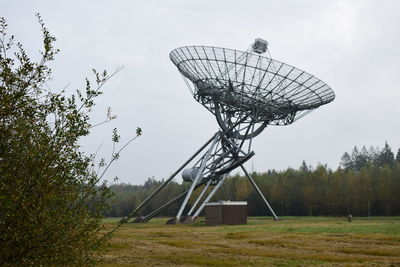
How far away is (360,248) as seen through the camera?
66.6ft

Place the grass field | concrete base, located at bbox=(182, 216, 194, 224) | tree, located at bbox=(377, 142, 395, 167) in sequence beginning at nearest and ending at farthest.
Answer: the grass field → concrete base, located at bbox=(182, 216, 194, 224) → tree, located at bbox=(377, 142, 395, 167)

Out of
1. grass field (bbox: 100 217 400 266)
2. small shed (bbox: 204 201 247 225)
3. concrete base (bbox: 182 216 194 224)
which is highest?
small shed (bbox: 204 201 247 225)

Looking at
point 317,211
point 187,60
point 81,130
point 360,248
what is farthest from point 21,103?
point 317,211

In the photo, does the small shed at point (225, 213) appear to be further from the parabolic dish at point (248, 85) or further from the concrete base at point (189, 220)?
the parabolic dish at point (248, 85)

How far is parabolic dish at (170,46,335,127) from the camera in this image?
3703 cm

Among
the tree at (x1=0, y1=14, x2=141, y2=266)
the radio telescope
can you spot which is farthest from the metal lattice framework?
the tree at (x1=0, y1=14, x2=141, y2=266)

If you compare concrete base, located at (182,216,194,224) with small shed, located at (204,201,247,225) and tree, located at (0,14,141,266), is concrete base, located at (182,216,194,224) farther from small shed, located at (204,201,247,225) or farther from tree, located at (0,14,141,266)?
tree, located at (0,14,141,266)

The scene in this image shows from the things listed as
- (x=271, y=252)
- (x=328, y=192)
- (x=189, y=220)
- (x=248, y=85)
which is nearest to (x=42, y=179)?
(x=271, y=252)

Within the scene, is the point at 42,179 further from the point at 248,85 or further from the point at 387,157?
the point at 387,157

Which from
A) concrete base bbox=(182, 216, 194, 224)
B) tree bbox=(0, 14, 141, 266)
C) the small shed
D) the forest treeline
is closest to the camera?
tree bbox=(0, 14, 141, 266)

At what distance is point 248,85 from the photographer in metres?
39.2

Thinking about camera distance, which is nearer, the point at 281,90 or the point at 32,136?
the point at 32,136

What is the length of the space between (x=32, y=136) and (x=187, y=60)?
33.7 metres

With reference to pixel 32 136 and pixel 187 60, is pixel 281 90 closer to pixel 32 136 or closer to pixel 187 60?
pixel 187 60
